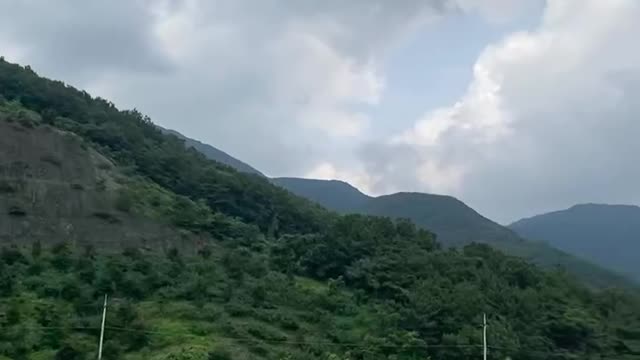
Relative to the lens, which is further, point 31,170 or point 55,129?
point 55,129

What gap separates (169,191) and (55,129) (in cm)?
847

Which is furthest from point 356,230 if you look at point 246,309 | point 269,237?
point 246,309

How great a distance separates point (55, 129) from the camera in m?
54.7

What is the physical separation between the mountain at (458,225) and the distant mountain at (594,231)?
22.9 metres

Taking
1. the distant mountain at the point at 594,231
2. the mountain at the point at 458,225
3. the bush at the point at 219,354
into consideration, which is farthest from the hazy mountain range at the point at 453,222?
the bush at the point at 219,354

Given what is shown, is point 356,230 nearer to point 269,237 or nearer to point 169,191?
point 269,237

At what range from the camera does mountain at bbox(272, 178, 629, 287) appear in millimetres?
83062

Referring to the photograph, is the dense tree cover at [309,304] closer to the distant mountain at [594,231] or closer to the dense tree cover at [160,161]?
the dense tree cover at [160,161]

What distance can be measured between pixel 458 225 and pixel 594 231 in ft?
182

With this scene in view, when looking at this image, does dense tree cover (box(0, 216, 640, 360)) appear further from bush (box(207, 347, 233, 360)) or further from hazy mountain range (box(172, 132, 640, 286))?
hazy mountain range (box(172, 132, 640, 286))

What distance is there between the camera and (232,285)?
1626 inches

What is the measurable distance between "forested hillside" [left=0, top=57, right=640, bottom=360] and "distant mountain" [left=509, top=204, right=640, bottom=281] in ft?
299

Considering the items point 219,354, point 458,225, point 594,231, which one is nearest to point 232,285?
point 219,354

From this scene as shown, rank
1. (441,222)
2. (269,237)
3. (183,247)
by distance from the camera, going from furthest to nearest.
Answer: (441,222)
(269,237)
(183,247)
